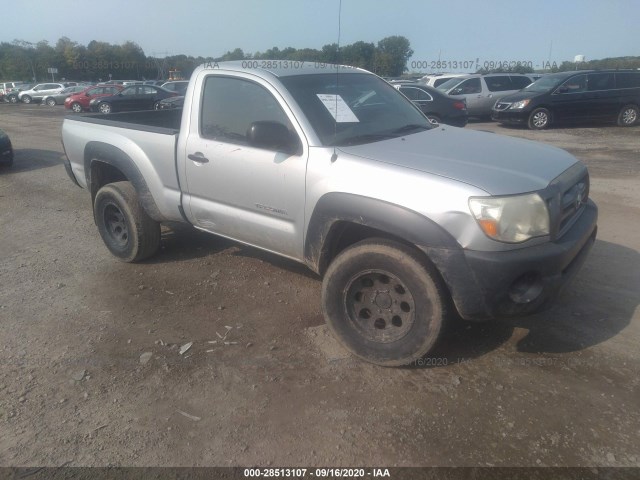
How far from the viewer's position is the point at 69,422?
2.89 metres

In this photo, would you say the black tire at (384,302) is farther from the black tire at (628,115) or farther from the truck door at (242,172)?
the black tire at (628,115)

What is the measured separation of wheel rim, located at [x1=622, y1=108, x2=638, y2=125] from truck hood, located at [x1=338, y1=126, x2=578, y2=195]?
44.3 feet

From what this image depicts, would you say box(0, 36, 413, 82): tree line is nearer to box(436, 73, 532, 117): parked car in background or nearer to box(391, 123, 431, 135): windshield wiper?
box(436, 73, 532, 117): parked car in background

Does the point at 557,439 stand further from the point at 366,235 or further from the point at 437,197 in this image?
the point at 366,235

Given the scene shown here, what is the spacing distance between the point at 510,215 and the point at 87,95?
89.8ft

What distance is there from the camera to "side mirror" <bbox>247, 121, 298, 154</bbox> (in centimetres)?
339

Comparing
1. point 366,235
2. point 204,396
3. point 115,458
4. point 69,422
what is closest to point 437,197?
point 366,235

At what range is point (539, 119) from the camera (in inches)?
577

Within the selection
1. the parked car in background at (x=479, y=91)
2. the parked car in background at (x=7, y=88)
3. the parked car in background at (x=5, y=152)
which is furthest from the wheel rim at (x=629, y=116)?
the parked car in background at (x=7, y=88)

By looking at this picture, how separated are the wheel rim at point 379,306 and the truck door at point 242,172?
55cm

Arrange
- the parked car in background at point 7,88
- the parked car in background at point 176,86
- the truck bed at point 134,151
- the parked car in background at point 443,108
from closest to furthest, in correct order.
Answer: the truck bed at point 134,151 → the parked car in background at point 443,108 → the parked car in background at point 176,86 → the parked car in background at point 7,88

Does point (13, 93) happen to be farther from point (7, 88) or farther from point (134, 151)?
point (134, 151)

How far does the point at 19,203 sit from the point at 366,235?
6417 mm

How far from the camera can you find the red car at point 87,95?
25828mm
